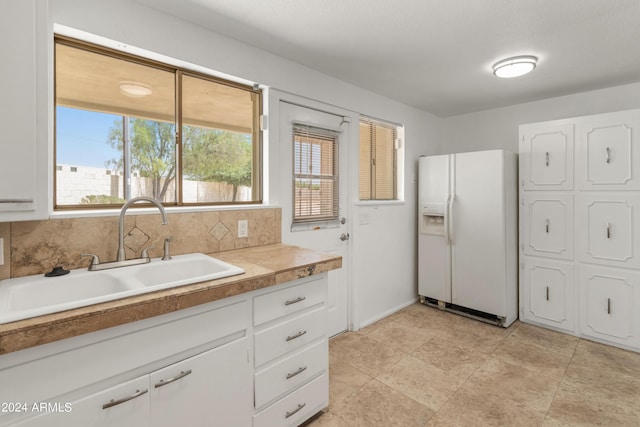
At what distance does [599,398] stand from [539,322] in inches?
45.4

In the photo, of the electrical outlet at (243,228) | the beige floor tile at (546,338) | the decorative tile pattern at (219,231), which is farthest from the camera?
the beige floor tile at (546,338)

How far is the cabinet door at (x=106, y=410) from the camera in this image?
A: 945 millimetres

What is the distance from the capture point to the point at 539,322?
3.04m

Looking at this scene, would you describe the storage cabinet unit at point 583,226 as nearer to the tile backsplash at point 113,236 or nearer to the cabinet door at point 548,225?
the cabinet door at point 548,225

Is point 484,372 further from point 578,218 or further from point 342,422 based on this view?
point 578,218

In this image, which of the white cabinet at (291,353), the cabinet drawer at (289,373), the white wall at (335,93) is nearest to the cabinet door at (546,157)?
the white wall at (335,93)

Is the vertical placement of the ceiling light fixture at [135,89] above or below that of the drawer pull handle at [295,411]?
above

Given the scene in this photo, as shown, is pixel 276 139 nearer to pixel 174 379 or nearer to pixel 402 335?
pixel 174 379

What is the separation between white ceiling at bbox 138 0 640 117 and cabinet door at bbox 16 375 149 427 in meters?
1.87

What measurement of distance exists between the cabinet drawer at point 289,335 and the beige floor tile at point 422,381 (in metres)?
0.80

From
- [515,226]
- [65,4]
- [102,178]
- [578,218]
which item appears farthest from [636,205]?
[65,4]

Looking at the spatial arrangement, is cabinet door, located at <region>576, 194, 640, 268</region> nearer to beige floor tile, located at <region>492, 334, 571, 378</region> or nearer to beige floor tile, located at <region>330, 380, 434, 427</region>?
beige floor tile, located at <region>492, 334, 571, 378</region>

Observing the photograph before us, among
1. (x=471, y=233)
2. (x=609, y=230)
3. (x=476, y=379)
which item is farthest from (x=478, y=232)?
(x=476, y=379)

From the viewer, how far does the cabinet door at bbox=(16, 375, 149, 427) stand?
3.10ft
